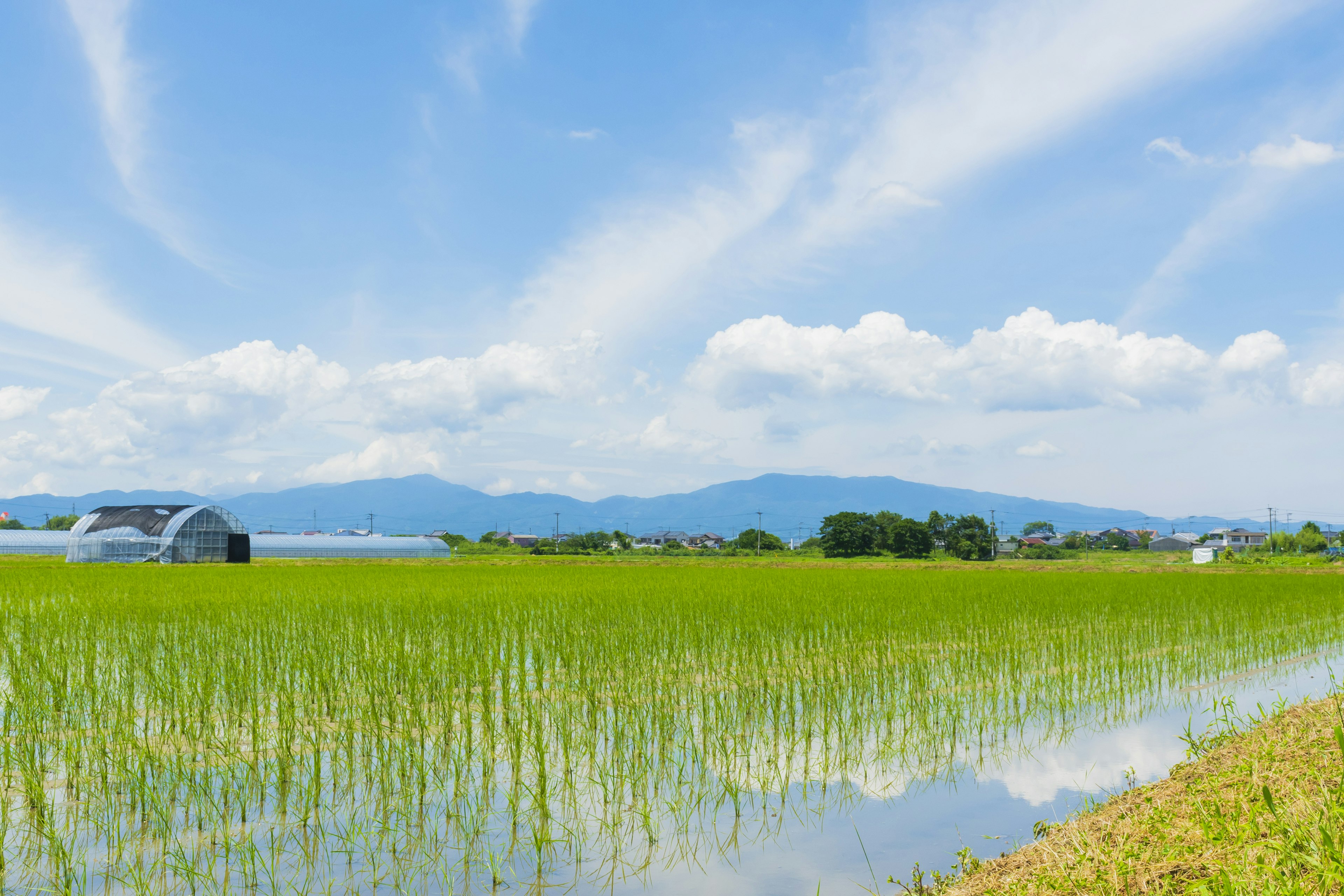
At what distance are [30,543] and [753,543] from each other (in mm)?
46437

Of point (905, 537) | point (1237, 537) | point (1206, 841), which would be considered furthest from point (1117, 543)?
point (1206, 841)

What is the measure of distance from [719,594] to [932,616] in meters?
4.15

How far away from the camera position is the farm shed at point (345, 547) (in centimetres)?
4731

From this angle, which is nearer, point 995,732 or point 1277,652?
point 995,732

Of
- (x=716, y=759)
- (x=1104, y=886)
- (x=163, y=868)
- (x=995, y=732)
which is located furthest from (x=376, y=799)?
(x=995, y=732)

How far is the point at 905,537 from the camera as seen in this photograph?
4716 centimetres

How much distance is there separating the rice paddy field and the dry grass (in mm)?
751

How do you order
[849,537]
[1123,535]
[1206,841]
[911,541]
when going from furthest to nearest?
[1123,535] → [849,537] → [911,541] → [1206,841]

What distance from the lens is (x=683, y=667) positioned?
6945 millimetres

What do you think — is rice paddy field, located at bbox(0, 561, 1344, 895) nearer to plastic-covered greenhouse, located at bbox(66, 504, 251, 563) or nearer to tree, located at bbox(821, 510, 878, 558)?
plastic-covered greenhouse, located at bbox(66, 504, 251, 563)

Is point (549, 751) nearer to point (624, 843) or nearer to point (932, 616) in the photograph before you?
point (624, 843)

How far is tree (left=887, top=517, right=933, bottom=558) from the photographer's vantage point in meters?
47.0

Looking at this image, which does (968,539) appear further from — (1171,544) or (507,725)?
(1171,544)

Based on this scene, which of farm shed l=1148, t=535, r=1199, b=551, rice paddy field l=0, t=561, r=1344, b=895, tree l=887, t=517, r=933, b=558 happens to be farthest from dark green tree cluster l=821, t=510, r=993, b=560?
farm shed l=1148, t=535, r=1199, b=551
